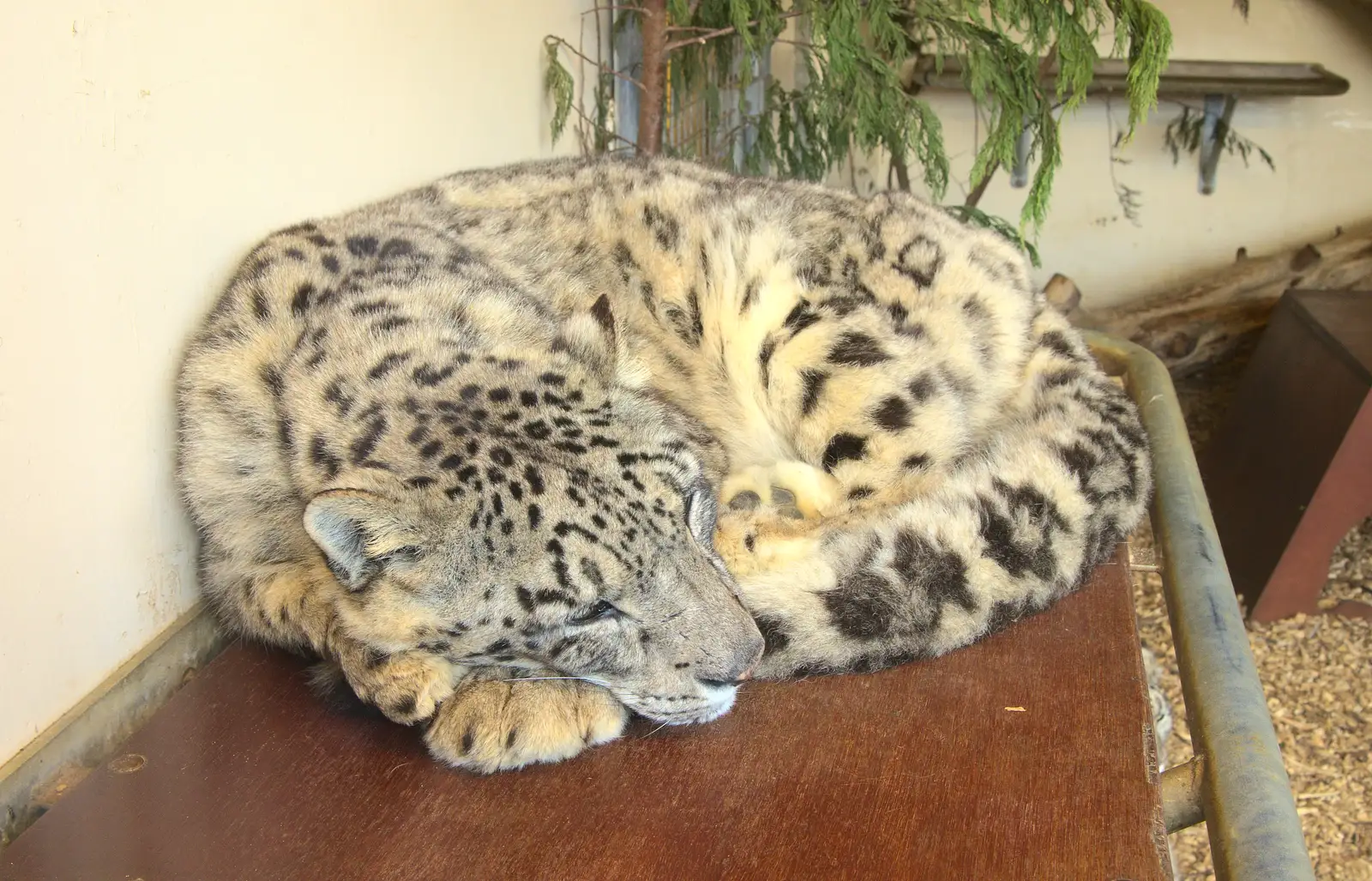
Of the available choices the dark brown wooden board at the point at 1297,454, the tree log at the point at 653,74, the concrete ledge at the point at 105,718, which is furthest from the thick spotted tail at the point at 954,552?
the tree log at the point at 653,74

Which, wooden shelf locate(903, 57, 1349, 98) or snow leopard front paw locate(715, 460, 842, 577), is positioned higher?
wooden shelf locate(903, 57, 1349, 98)

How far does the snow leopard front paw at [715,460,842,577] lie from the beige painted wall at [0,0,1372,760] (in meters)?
1.03

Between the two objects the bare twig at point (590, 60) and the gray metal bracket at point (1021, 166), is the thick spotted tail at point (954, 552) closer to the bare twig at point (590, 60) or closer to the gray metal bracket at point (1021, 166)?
the bare twig at point (590, 60)

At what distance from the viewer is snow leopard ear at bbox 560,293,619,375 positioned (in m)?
1.88

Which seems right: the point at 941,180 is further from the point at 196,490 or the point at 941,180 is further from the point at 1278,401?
the point at 196,490

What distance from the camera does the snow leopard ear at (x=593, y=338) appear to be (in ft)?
6.15

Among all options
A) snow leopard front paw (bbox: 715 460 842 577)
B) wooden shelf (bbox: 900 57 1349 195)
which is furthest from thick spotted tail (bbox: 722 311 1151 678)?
wooden shelf (bbox: 900 57 1349 195)

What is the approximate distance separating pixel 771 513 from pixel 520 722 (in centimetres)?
73

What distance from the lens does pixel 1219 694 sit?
1.65m

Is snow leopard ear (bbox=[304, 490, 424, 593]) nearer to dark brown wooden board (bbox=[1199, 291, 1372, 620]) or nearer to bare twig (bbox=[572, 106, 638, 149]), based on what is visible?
bare twig (bbox=[572, 106, 638, 149])

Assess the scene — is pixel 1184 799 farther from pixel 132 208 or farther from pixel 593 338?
pixel 132 208

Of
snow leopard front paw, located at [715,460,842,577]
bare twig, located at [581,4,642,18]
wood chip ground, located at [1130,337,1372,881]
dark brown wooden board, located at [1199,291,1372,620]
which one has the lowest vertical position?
wood chip ground, located at [1130,337,1372,881]

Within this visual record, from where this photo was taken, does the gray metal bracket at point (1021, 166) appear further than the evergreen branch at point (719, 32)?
Yes

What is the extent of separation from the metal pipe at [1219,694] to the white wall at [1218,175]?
7.21 feet
